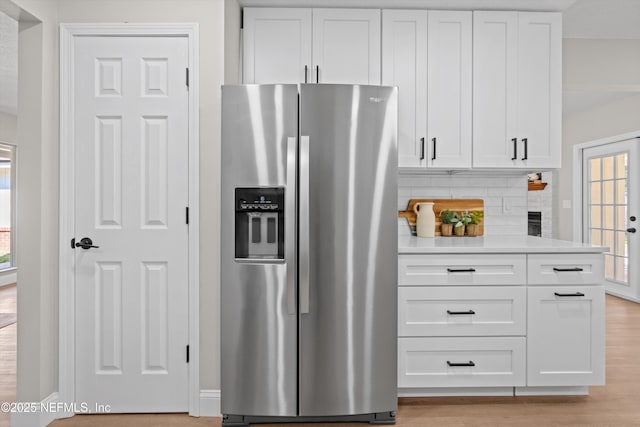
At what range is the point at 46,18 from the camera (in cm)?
239

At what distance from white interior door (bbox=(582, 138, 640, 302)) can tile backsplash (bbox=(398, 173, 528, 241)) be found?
121 inches

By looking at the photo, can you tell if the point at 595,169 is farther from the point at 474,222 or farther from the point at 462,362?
the point at 462,362

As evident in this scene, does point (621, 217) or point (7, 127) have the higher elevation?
point (7, 127)

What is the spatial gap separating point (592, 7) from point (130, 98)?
3.21 m

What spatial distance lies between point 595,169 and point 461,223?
13.7ft

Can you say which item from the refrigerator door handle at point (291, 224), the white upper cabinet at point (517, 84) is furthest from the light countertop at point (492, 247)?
the refrigerator door handle at point (291, 224)

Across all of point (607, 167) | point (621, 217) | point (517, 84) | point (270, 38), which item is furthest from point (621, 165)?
point (270, 38)

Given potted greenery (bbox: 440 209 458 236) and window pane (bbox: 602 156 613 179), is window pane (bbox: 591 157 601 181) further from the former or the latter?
potted greenery (bbox: 440 209 458 236)

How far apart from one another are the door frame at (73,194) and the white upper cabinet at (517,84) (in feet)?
6.07

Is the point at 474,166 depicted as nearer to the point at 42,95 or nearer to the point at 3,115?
the point at 42,95

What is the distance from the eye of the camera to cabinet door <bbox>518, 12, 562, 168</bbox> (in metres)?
2.98

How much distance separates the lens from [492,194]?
335 cm

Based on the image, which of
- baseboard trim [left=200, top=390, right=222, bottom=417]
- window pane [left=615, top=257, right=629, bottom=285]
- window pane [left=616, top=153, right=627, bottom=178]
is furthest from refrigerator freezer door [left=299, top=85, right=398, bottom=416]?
window pane [left=615, top=257, right=629, bottom=285]

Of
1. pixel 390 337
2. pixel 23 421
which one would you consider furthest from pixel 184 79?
pixel 23 421
